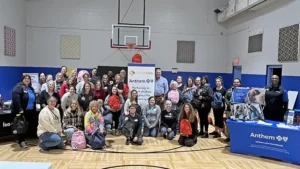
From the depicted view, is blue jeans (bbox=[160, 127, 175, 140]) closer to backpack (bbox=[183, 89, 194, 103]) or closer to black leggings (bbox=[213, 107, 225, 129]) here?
backpack (bbox=[183, 89, 194, 103])

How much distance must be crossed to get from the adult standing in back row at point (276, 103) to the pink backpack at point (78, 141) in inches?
149

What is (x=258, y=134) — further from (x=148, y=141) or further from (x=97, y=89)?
(x=97, y=89)

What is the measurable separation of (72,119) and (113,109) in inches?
46.5

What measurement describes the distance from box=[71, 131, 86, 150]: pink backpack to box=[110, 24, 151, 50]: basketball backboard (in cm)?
595

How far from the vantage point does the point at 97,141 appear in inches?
214

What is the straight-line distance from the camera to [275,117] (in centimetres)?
584

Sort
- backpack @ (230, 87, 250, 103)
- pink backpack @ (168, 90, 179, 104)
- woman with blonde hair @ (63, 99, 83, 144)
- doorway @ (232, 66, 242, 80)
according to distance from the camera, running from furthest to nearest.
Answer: doorway @ (232, 66, 242, 80) < pink backpack @ (168, 90, 179, 104) < woman with blonde hair @ (63, 99, 83, 144) < backpack @ (230, 87, 250, 103)

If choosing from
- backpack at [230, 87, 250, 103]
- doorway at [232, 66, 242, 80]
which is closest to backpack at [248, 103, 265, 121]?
backpack at [230, 87, 250, 103]

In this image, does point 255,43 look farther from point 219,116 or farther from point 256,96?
point 256,96

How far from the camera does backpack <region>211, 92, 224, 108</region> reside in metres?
6.34

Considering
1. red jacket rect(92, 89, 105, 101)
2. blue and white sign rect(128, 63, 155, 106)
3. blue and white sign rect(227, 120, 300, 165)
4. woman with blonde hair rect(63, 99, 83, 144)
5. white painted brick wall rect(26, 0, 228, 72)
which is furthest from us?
white painted brick wall rect(26, 0, 228, 72)

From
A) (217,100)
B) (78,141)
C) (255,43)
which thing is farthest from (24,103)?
(255,43)

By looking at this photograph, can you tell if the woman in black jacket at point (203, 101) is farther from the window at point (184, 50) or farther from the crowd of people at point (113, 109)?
the window at point (184, 50)

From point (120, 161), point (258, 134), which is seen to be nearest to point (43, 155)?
point (120, 161)
